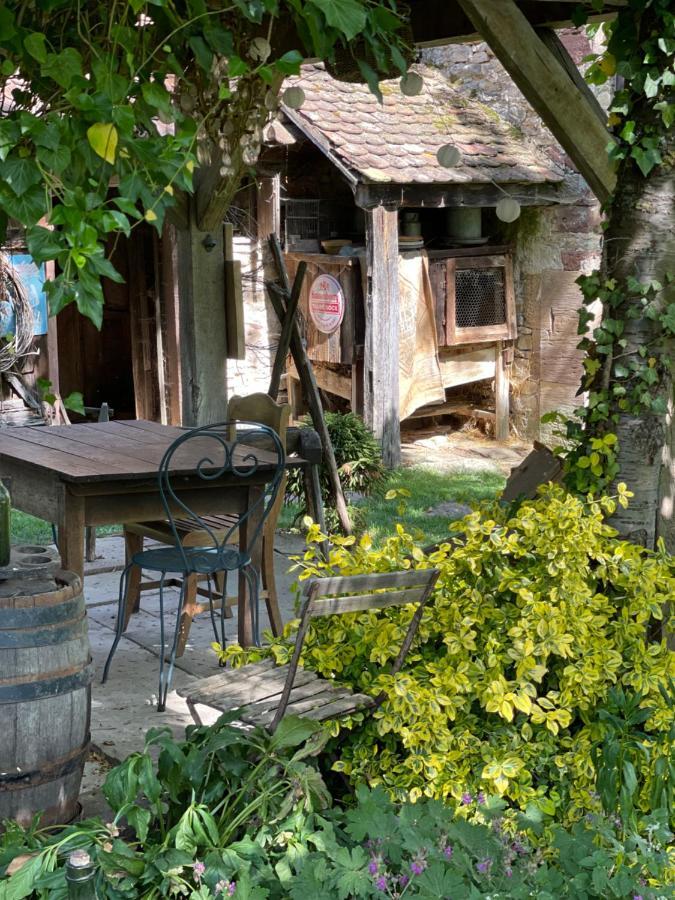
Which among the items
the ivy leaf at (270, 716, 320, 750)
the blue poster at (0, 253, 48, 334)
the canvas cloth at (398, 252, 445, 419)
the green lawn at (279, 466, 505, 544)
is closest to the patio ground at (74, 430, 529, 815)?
the green lawn at (279, 466, 505, 544)

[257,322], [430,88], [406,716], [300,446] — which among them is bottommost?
[406,716]

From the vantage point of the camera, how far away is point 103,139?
107 inches

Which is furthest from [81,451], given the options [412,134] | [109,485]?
[412,134]

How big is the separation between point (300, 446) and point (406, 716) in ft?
10.1

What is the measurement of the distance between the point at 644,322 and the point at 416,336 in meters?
6.62

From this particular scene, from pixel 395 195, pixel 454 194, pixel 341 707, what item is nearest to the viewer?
pixel 341 707

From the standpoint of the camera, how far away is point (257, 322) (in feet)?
33.9

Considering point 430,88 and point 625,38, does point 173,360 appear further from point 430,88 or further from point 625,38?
point 625,38

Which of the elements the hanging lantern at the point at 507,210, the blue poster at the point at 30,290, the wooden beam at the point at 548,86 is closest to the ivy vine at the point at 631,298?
the wooden beam at the point at 548,86

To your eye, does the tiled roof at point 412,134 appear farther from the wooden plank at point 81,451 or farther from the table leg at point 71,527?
the table leg at point 71,527

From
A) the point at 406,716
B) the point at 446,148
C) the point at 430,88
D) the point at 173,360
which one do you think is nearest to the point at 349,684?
the point at 406,716

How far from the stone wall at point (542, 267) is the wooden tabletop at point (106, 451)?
220 inches

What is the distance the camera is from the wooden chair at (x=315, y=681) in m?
2.80

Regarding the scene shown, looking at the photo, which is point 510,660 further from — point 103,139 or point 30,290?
point 30,290
